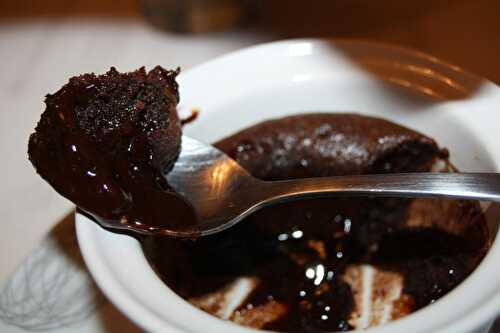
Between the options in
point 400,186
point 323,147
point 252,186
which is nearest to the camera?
Result: point 400,186

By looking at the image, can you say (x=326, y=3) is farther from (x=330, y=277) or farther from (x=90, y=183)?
(x=90, y=183)

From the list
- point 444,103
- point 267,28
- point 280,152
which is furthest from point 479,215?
point 267,28

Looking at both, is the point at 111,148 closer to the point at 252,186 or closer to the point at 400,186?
the point at 252,186

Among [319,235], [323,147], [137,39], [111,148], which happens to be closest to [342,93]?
[323,147]

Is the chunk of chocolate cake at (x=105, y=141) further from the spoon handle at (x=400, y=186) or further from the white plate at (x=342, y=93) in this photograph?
the spoon handle at (x=400, y=186)

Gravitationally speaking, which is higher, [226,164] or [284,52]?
[284,52]

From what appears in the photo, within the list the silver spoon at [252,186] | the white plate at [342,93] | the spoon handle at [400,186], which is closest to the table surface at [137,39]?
the white plate at [342,93]
